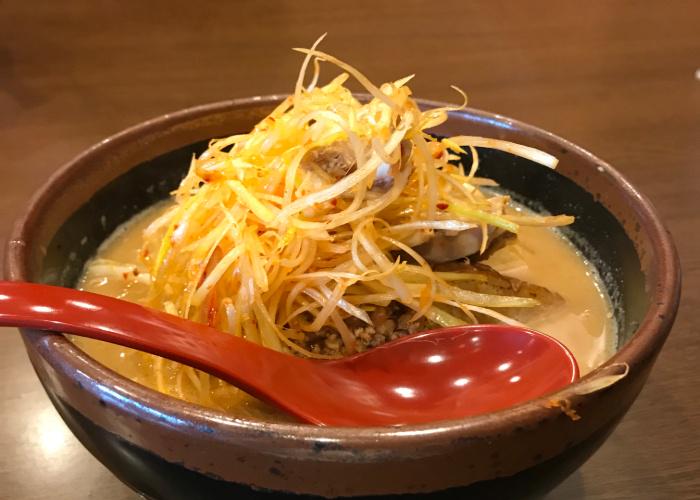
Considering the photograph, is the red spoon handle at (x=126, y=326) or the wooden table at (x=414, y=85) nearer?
the red spoon handle at (x=126, y=326)

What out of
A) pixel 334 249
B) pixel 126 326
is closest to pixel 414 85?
pixel 334 249

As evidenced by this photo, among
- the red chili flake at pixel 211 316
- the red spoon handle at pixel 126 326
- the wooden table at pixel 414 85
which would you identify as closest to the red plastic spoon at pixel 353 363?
the red spoon handle at pixel 126 326

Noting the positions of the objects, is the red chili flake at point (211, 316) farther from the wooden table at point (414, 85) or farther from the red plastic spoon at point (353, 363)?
the wooden table at point (414, 85)

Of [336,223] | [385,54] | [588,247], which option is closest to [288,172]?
[336,223]

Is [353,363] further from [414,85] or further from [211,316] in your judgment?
[414,85]

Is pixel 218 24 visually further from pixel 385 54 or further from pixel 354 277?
pixel 354 277

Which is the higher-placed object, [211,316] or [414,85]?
[414,85]
